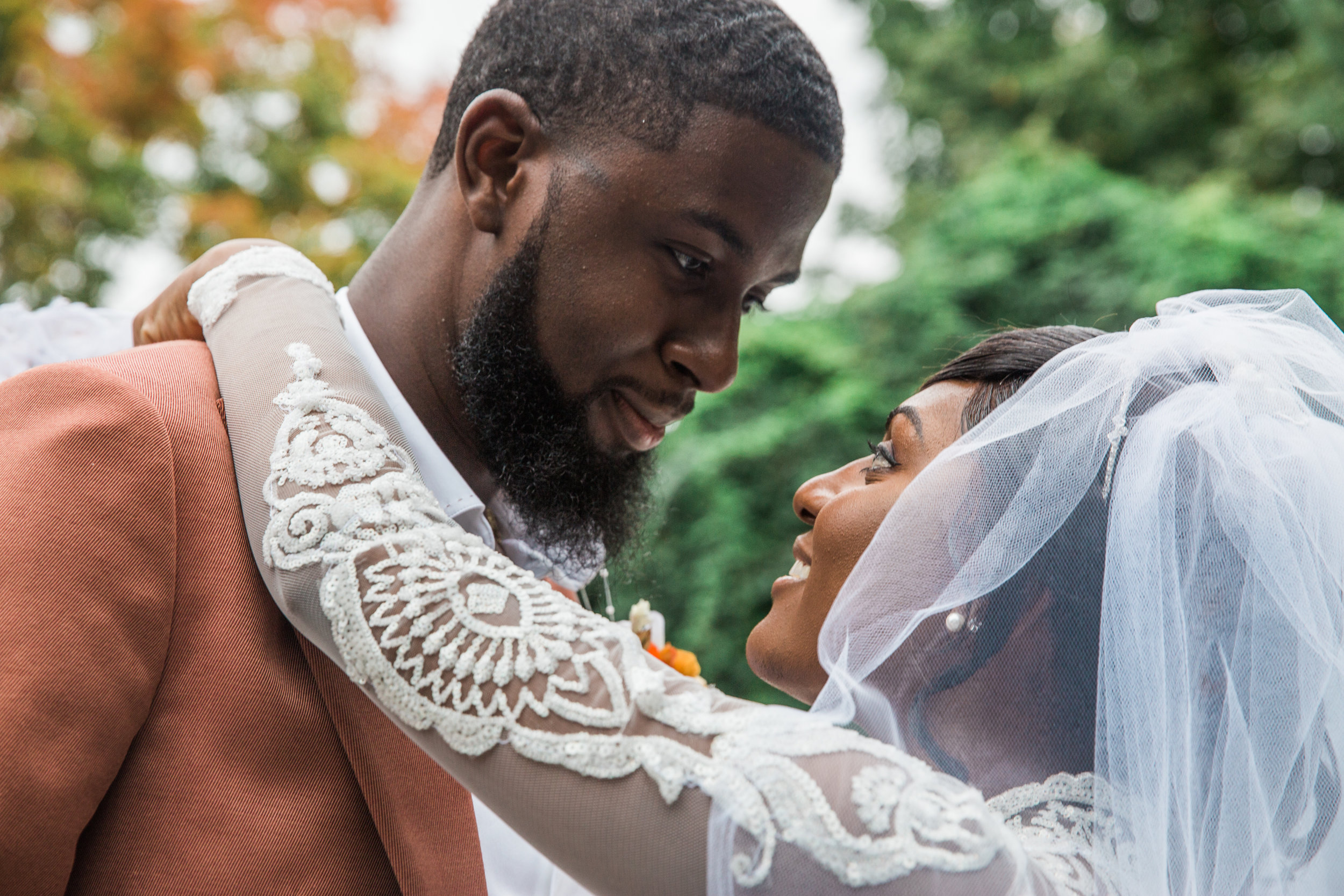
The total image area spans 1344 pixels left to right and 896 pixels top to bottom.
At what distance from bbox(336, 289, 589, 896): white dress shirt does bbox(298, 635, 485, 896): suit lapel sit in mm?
260

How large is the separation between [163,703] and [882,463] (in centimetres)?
152

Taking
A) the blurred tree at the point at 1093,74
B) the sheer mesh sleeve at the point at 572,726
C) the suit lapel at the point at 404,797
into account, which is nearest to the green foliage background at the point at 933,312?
the blurred tree at the point at 1093,74

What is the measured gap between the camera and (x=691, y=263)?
2691 millimetres

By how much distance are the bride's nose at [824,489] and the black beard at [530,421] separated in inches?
23.5

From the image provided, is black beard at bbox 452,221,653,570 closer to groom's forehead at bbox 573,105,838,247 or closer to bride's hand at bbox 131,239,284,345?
groom's forehead at bbox 573,105,838,247

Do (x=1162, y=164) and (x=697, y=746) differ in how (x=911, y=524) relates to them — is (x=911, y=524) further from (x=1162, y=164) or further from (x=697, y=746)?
(x=1162, y=164)

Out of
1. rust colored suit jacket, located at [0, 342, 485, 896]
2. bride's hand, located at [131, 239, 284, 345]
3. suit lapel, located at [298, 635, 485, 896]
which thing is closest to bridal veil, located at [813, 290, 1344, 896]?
suit lapel, located at [298, 635, 485, 896]

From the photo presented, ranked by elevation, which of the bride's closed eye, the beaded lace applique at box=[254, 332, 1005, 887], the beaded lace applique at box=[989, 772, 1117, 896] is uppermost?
the bride's closed eye

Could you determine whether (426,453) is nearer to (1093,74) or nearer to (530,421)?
(530,421)

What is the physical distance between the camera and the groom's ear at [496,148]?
9.16 ft

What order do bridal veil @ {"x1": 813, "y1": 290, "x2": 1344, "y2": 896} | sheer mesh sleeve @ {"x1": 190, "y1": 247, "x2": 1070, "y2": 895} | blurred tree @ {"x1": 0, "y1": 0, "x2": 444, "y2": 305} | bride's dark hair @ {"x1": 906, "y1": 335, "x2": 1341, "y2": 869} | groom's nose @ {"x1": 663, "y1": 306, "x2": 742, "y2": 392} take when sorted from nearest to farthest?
sheer mesh sleeve @ {"x1": 190, "y1": 247, "x2": 1070, "y2": 895} → bridal veil @ {"x1": 813, "y1": 290, "x2": 1344, "y2": 896} → bride's dark hair @ {"x1": 906, "y1": 335, "x2": 1341, "y2": 869} → groom's nose @ {"x1": 663, "y1": 306, "x2": 742, "y2": 392} → blurred tree @ {"x1": 0, "y1": 0, "x2": 444, "y2": 305}

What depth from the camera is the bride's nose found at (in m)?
2.59

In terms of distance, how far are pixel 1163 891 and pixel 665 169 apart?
1.83m

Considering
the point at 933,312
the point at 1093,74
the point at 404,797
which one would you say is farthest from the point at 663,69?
the point at 1093,74
